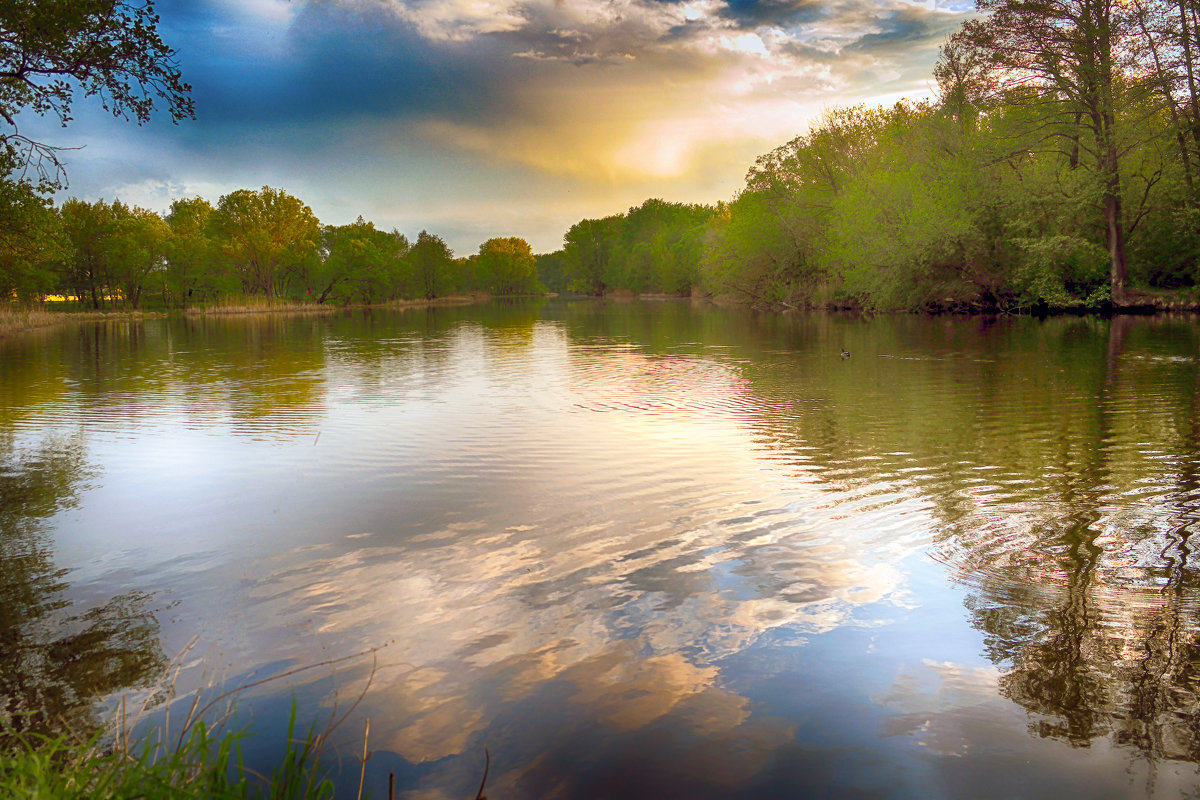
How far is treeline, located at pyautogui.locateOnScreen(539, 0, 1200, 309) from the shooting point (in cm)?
3725

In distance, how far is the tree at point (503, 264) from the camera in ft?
602

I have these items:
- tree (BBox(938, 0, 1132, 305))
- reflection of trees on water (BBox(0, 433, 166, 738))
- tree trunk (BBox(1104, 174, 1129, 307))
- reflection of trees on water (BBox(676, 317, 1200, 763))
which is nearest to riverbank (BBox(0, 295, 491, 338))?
reflection of trees on water (BBox(0, 433, 166, 738))

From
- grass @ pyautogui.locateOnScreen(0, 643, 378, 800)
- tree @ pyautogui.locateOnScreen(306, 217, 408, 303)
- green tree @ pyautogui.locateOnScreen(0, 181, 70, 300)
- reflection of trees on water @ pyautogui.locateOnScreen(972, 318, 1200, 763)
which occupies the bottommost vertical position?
reflection of trees on water @ pyautogui.locateOnScreen(972, 318, 1200, 763)

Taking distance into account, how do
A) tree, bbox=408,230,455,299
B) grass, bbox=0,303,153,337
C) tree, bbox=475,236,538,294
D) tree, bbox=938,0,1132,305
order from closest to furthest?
tree, bbox=938,0,1132,305 → grass, bbox=0,303,153,337 → tree, bbox=408,230,455,299 → tree, bbox=475,236,538,294

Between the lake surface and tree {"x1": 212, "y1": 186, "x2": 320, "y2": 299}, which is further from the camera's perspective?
tree {"x1": 212, "y1": 186, "x2": 320, "y2": 299}

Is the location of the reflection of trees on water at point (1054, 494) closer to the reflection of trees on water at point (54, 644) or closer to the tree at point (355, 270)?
the reflection of trees on water at point (54, 644)

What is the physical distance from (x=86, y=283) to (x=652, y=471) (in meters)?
92.6

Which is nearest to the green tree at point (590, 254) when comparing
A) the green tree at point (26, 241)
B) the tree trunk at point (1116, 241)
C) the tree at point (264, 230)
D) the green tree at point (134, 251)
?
the tree at point (264, 230)

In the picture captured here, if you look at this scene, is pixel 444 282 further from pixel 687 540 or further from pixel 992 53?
pixel 687 540

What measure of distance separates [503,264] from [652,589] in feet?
593

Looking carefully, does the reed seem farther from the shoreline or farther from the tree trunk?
the tree trunk

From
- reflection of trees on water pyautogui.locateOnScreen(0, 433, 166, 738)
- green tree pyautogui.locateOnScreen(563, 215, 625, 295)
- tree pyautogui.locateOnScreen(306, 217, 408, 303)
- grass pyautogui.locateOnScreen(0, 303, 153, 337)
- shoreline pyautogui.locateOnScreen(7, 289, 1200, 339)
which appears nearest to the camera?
reflection of trees on water pyautogui.locateOnScreen(0, 433, 166, 738)

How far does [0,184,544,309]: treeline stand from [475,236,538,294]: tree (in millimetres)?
51493

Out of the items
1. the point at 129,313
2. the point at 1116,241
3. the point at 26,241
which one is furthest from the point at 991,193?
the point at 129,313
